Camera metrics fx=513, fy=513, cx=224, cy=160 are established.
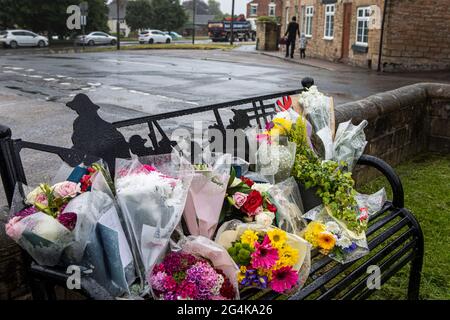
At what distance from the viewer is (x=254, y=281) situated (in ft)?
7.26

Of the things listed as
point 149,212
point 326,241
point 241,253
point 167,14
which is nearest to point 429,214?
point 326,241

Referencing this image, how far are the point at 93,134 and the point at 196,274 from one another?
1086 millimetres

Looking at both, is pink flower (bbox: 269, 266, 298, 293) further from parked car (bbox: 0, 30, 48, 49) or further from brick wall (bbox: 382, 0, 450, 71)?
parked car (bbox: 0, 30, 48, 49)

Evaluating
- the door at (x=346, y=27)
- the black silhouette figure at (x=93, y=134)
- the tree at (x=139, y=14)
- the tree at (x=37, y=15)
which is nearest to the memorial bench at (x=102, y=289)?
the black silhouette figure at (x=93, y=134)

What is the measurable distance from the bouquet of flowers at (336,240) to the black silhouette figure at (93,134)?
1.12 m

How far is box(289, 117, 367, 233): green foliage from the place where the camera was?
2.81 metres

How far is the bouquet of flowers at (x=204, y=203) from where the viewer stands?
230 cm

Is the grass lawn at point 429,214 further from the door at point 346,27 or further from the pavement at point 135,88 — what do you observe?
the door at point 346,27

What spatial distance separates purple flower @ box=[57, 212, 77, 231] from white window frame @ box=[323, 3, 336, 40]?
2433 centimetres

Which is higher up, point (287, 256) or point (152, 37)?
point (152, 37)

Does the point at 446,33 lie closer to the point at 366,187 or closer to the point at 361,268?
the point at 366,187

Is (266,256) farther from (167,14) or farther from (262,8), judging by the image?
(262,8)

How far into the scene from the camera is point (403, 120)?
6883 millimetres

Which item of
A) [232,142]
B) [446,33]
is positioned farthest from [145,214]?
[446,33]
